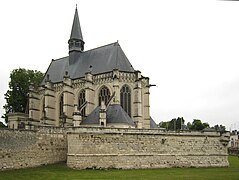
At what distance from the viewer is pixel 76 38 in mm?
43125

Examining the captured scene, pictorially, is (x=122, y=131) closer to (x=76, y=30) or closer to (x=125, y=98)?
(x=125, y=98)

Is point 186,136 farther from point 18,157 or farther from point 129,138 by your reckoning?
point 18,157

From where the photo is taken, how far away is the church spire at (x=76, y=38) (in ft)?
138

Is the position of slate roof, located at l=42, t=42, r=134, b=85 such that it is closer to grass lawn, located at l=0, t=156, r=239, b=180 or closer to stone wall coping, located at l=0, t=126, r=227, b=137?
stone wall coping, located at l=0, t=126, r=227, b=137

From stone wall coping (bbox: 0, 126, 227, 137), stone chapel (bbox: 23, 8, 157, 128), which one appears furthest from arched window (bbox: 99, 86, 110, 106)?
stone wall coping (bbox: 0, 126, 227, 137)

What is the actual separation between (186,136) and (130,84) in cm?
1081

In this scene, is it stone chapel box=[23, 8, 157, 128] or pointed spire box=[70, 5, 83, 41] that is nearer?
stone chapel box=[23, 8, 157, 128]

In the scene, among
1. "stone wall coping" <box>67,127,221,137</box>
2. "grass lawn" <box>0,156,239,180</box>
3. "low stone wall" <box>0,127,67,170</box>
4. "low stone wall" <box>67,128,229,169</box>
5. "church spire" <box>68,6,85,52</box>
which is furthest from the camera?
"church spire" <box>68,6,85,52</box>

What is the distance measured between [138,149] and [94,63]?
1714cm

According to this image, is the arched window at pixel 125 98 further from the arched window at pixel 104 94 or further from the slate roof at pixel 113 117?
the slate roof at pixel 113 117

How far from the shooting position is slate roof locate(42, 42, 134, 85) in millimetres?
34472

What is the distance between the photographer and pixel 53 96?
126 ft

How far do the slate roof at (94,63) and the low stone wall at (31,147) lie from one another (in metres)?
12.7

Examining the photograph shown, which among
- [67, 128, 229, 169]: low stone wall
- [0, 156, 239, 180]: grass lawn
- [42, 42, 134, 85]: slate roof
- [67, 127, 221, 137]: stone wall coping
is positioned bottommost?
[0, 156, 239, 180]: grass lawn
